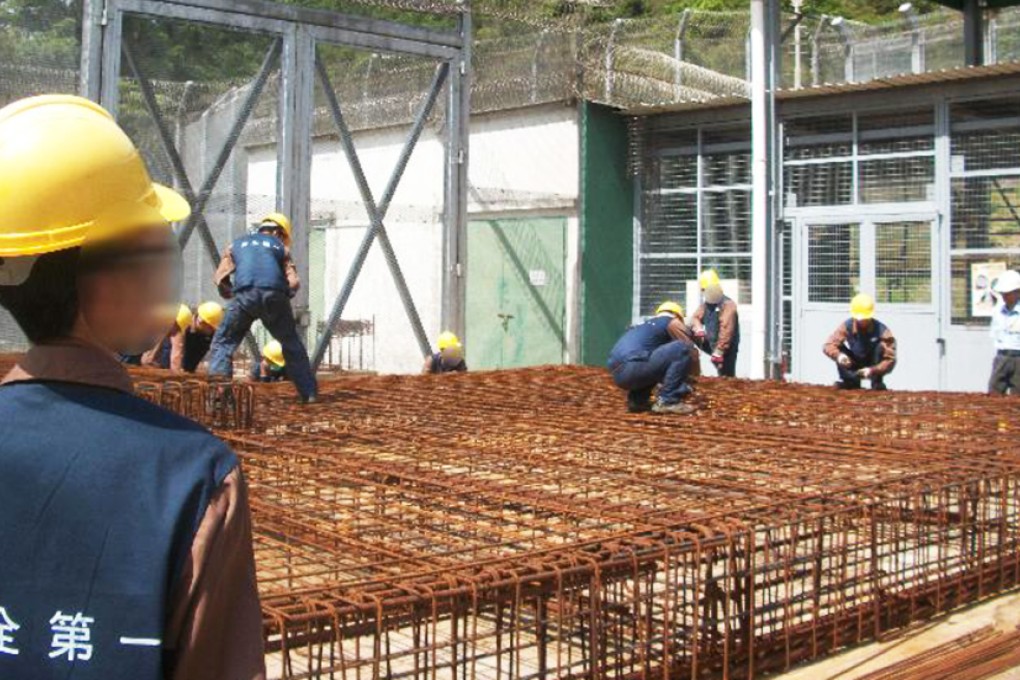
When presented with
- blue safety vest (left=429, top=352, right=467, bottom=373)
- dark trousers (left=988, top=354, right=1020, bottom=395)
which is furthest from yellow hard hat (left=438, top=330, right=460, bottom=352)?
dark trousers (left=988, top=354, right=1020, bottom=395)

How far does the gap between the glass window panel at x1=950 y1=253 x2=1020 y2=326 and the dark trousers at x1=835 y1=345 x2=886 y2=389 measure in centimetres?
414

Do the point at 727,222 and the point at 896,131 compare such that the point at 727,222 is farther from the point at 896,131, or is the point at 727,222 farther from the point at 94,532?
the point at 94,532

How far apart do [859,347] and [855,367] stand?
0.55 ft

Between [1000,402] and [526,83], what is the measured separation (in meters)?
10.1

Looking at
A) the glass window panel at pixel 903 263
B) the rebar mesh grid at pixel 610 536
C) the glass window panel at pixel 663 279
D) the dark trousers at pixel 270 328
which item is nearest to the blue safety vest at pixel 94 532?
the rebar mesh grid at pixel 610 536

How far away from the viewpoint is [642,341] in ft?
26.3

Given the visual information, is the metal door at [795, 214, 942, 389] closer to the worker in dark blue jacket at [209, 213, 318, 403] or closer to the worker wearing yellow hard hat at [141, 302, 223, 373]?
the worker wearing yellow hard hat at [141, 302, 223, 373]

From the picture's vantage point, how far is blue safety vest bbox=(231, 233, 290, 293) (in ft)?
26.1

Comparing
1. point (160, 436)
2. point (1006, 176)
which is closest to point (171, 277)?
point (160, 436)

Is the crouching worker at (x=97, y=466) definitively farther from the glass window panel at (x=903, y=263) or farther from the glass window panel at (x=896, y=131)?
the glass window panel at (x=896, y=131)

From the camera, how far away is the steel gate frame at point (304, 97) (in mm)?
10375

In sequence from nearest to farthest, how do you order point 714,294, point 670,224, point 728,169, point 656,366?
1. point 656,366
2. point 714,294
3. point 728,169
4. point 670,224

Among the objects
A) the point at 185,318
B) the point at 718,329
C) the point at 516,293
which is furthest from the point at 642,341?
the point at 516,293

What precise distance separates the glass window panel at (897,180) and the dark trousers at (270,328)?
341 inches
